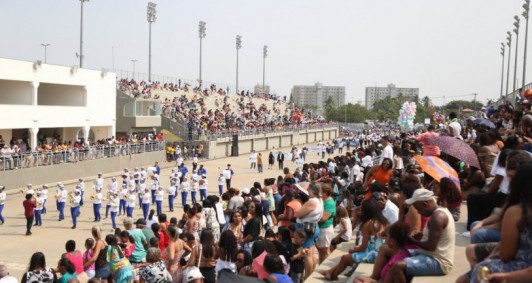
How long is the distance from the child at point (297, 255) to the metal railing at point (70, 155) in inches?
837

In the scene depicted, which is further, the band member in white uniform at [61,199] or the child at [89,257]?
the band member in white uniform at [61,199]

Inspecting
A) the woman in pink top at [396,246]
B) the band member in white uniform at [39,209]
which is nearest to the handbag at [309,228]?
the woman in pink top at [396,246]

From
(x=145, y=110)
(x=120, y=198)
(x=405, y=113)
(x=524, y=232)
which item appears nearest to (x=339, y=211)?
(x=524, y=232)

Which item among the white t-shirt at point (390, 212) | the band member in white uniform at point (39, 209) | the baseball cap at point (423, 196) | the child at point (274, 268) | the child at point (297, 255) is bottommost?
the band member in white uniform at point (39, 209)

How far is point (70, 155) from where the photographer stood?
104ft

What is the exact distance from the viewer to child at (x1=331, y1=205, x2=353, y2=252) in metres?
9.41

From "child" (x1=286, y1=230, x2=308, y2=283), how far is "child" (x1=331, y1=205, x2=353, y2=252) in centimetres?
100

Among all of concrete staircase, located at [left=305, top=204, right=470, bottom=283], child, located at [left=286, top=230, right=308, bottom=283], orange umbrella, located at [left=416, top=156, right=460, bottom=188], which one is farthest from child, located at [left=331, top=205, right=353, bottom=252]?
orange umbrella, located at [left=416, top=156, right=460, bottom=188]

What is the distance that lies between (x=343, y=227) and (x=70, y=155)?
Result: 24.6 meters

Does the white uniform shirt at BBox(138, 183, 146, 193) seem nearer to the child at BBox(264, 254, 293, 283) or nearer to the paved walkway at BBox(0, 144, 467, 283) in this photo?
the paved walkway at BBox(0, 144, 467, 283)

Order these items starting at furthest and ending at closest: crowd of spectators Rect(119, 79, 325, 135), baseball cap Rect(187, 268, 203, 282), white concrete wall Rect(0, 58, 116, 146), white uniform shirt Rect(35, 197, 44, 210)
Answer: crowd of spectators Rect(119, 79, 325, 135) → white concrete wall Rect(0, 58, 116, 146) → white uniform shirt Rect(35, 197, 44, 210) → baseball cap Rect(187, 268, 203, 282)

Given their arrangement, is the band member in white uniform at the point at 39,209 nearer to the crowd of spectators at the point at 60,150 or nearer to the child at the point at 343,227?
the crowd of spectators at the point at 60,150

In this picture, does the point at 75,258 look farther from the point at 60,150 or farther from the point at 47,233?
the point at 60,150

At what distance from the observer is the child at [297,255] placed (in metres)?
8.34
